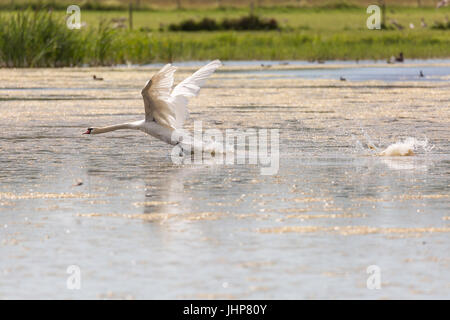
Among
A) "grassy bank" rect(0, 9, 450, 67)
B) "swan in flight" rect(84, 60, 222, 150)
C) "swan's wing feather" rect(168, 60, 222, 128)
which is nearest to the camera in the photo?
"swan in flight" rect(84, 60, 222, 150)

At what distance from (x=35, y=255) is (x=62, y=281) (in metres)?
0.88

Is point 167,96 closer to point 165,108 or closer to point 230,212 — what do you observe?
point 165,108

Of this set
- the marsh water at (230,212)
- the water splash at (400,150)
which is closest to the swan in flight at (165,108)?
the marsh water at (230,212)

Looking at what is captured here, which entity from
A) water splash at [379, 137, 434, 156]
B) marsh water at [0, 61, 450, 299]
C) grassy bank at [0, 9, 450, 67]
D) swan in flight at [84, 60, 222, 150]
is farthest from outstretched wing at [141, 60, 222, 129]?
grassy bank at [0, 9, 450, 67]

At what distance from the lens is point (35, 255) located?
8.67 meters

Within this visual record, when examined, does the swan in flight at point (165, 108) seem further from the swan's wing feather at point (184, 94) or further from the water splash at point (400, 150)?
the water splash at point (400, 150)

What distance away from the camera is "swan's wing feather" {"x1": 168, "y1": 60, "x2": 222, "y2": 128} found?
590 inches

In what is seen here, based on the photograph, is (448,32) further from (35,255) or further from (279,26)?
(35,255)

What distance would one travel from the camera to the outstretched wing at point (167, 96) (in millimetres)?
14227

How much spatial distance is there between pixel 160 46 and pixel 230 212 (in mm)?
33983

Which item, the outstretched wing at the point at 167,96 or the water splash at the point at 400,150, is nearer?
the outstretched wing at the point at 167,96

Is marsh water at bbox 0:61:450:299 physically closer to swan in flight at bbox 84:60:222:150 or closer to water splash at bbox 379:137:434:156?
water splash at bbox 379:137:434:156

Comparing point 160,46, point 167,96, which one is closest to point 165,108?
point 167,96

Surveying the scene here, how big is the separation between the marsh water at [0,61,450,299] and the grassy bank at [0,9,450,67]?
15.0 metres
